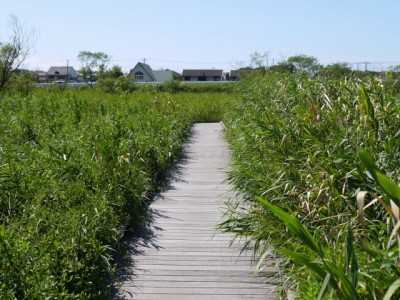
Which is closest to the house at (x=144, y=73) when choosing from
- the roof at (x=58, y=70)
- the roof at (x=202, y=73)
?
the roof at (x=202, y=73)

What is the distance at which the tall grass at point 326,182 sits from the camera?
281 cm

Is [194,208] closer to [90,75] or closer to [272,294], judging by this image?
[272,294]

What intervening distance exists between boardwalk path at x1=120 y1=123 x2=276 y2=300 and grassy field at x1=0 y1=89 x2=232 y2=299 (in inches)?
9.3

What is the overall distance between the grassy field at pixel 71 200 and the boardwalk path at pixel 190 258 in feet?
0.77

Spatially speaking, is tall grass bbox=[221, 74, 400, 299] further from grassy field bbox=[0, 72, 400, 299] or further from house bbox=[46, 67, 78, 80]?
house bbox=[46, 67, 78, 80]

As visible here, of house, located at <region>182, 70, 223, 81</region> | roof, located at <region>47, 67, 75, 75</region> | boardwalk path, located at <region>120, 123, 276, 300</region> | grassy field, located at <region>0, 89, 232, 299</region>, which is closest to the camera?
grassy field, located at <region>0, 89, 232, 299</region>

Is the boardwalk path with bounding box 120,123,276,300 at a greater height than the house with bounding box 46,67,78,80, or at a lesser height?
lesser

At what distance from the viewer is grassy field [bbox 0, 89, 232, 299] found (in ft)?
11.0

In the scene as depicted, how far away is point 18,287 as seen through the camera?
309 cm

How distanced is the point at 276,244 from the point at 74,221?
57.8 inches

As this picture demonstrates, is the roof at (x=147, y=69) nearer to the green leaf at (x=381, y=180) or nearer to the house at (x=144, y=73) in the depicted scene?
the house at (x=144, y=73)

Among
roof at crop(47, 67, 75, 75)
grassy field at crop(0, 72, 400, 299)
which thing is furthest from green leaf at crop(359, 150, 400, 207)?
roof at crop(47, 67, 75, 75)

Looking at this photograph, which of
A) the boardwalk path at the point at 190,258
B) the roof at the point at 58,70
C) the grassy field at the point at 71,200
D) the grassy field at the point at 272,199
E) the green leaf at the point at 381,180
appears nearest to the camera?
the green leaf at the point at 381,180

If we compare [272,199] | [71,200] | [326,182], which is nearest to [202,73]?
[71,200]
